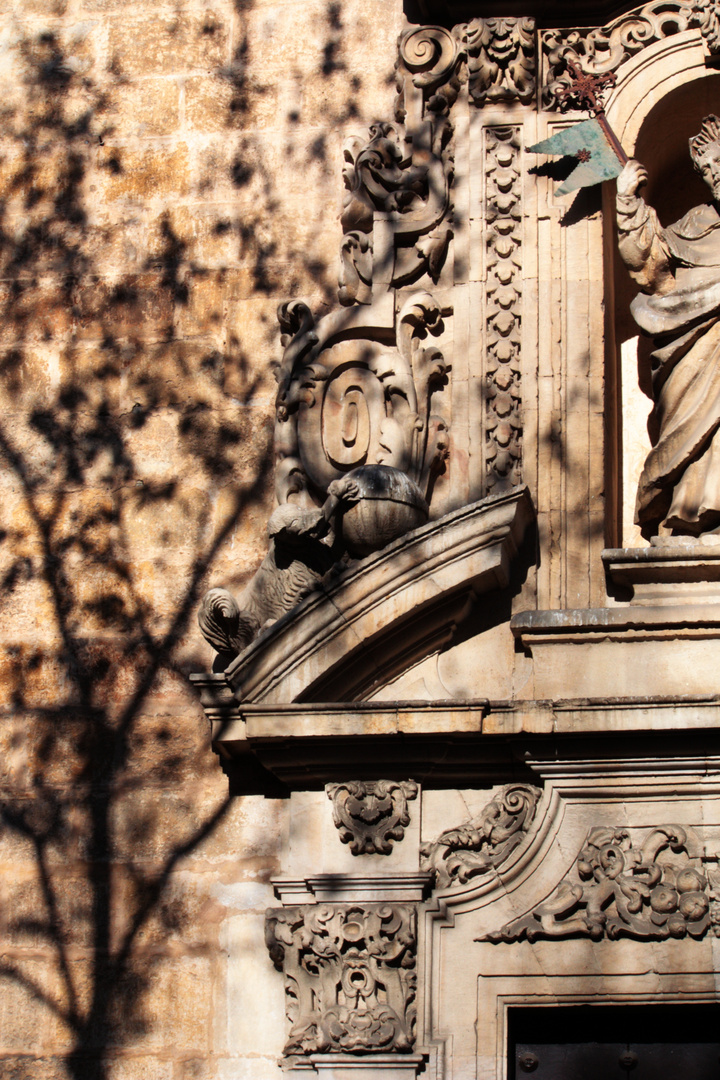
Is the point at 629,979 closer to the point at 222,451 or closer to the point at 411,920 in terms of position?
the point at 411,920

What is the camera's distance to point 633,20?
6.35 meters

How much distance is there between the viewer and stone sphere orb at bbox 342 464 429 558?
18.5 feet

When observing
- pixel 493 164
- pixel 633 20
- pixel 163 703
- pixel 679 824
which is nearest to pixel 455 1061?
pixel 679 824

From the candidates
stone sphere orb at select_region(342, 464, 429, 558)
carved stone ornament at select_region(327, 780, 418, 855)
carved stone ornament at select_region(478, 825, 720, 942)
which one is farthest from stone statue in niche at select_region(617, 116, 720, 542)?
A: carved stone ornament at select_region(327, 780, 418, 855)

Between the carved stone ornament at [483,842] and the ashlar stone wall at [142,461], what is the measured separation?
0.57 m

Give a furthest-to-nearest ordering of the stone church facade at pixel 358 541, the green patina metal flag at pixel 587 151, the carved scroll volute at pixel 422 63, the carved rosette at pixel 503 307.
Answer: the carved scroll volute at pixel 422 63
the green patina metal flag at pixel 587 151
the carved rosette at pixel 503 307
the stone church facade at pixel 358 541

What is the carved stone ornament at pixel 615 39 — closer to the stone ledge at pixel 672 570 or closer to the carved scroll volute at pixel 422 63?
the carved scroll volute at pixel 422 63

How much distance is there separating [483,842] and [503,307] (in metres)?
1.83

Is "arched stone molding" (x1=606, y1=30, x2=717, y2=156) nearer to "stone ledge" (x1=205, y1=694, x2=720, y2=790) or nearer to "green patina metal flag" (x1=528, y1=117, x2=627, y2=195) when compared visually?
"green patina metal flag" (x1=528, y1=117, x2=627, y2=195)

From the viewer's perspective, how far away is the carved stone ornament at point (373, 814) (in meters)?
5.48

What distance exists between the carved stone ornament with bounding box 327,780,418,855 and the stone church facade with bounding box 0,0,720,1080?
10 mm

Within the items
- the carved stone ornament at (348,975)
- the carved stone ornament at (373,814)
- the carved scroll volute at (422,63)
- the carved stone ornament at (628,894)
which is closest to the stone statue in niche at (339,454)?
the carved stone ornament at (373,814)

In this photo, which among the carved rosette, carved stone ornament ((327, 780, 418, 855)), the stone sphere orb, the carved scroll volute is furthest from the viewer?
the carved scroll volute

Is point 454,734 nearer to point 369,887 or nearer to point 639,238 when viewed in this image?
point 369,887
